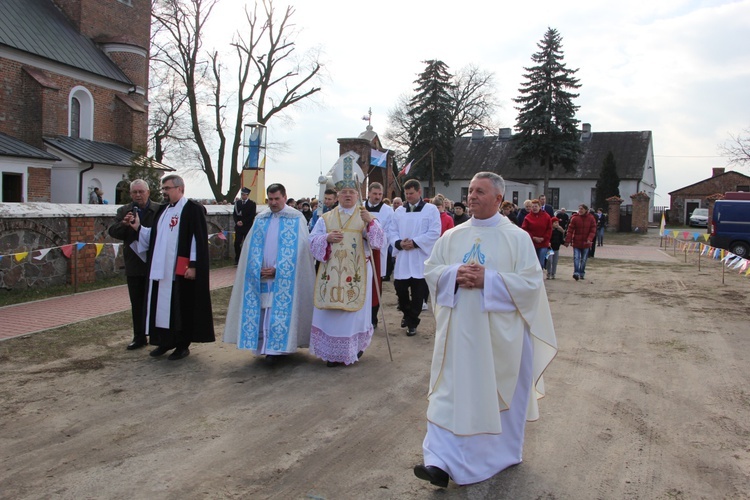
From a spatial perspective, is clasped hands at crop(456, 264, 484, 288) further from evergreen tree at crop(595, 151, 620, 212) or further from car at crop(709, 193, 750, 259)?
evergreen tree at crop(595, 151, 620, 212)

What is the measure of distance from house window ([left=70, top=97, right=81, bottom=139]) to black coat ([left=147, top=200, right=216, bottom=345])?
24.7 m

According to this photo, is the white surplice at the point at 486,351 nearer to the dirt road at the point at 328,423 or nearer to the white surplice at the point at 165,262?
the dirt road at the point at 328,423

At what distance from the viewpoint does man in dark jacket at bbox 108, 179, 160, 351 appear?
6898mm

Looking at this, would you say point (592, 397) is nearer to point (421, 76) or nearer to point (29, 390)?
point (29, 390)

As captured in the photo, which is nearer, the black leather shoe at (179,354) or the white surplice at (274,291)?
the white surplice at (274,291)

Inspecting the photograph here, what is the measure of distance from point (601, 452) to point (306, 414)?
2193 mm

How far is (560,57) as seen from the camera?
4297cm

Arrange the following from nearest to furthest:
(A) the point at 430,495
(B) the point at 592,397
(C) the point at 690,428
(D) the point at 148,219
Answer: (A) the point at 430,495 → (C) the point at 690,428 → (B) the point at 592,397 → (D) the point at 148,219

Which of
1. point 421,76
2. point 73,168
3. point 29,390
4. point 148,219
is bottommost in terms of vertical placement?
point 29,390

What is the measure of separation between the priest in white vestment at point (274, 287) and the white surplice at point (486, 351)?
8.78 ft

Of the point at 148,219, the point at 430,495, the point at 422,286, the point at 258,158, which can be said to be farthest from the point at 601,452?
the point at 258,158

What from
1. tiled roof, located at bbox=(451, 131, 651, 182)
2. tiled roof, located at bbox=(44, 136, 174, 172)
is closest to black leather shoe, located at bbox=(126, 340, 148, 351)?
tiled roof, located at bbox=(44, 136, 174, 172)

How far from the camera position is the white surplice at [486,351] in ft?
11.9

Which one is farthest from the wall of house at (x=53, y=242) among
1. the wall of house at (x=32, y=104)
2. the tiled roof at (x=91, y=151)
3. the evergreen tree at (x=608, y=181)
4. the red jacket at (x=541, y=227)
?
the evergreen tree at (x=608, y=181)
